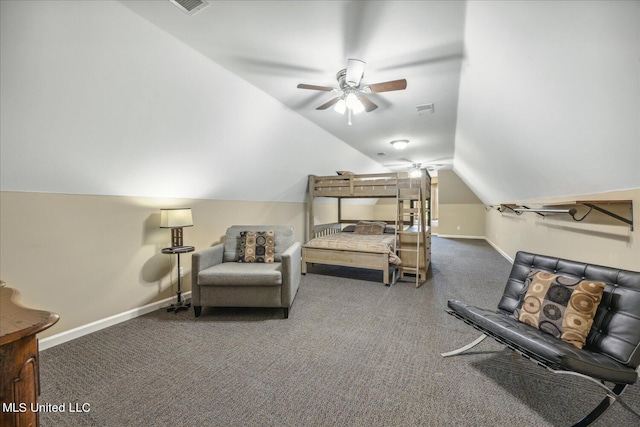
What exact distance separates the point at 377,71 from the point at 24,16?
8.61ft

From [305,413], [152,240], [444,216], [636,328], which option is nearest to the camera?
[636,328]

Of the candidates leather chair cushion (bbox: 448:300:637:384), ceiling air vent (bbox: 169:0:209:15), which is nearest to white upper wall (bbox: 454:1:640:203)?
leather chair cushion (bbox: 448:300:637:384)

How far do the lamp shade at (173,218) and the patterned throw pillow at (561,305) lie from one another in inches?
127

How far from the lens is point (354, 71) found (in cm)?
237

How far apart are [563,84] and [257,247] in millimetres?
3194

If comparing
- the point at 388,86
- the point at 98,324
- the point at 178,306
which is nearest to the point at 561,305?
the point at 388,86

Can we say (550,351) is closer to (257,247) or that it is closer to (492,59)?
(492,59)

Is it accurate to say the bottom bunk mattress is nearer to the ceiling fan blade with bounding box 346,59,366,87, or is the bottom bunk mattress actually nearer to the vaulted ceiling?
the vaulted ceiling

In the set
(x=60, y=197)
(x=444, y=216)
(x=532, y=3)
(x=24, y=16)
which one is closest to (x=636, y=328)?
(x=532, y=3)

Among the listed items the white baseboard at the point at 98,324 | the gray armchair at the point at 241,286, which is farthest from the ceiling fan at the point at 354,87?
the white baseboard at the point at 98,324

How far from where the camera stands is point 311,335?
246 centimetres

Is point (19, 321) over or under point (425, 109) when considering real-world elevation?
under

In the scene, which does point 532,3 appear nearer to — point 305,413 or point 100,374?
point 305,413

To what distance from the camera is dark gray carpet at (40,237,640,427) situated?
1532 millimetres
